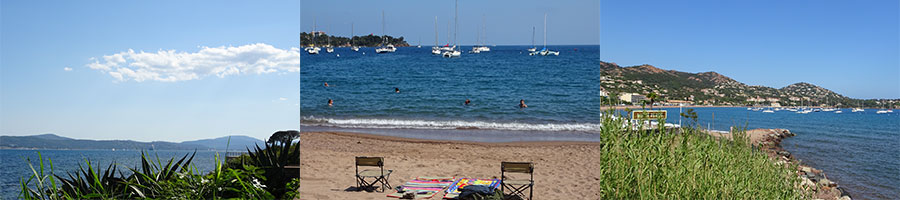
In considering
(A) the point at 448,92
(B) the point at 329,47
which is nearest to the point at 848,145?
(A) the point at 448,92

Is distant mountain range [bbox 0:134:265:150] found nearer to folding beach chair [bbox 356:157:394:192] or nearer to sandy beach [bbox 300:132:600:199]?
sandy beach [bbox 300:132:600:199]

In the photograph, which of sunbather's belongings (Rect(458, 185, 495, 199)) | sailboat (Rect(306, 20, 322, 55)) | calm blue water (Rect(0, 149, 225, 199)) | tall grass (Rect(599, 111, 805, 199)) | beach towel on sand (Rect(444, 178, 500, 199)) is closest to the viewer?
tall grass (Rect(599, 111, 805, 199))

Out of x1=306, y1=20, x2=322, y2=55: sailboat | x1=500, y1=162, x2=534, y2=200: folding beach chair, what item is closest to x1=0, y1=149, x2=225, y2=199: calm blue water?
x1=306, y1=20, x2=322, y2=55: sailboat

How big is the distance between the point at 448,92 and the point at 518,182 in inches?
58.2

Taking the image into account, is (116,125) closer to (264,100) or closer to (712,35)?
(264,100)

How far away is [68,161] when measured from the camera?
605 centimetres

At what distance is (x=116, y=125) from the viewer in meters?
7.85

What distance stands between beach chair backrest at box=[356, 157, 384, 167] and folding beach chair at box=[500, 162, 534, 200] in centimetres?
97

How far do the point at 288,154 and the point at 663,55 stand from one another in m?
35.8

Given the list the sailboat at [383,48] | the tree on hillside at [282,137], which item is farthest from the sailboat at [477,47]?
the tree on hillside at [282,137]

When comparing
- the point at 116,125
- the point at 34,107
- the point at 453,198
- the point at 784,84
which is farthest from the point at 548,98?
the point at 784,84

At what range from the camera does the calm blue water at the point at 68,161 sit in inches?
203

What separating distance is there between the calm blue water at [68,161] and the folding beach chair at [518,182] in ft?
8.06

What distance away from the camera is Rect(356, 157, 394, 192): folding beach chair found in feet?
15.5
